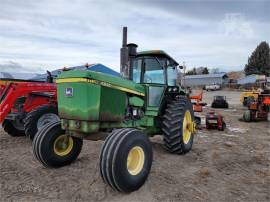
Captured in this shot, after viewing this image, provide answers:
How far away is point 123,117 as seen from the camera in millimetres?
4973

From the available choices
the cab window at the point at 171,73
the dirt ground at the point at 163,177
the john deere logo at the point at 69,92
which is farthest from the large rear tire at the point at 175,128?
the john deere logo at the point at 69,92

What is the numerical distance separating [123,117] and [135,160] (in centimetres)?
95

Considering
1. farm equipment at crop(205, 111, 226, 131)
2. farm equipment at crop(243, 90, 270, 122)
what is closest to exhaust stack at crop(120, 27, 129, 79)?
farm equipment at crop(205, 111, 226, 131)

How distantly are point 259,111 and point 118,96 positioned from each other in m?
9.52

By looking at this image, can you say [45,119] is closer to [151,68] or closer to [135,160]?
[151,68]

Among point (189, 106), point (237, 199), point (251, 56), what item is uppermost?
point (251, 56)

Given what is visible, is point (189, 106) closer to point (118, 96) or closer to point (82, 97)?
point (118, 96)

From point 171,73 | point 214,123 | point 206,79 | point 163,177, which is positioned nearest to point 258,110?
point 214,123

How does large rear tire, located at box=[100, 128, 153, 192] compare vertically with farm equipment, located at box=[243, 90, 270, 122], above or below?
below

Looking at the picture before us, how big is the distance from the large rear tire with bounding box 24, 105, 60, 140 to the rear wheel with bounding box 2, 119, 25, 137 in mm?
1372

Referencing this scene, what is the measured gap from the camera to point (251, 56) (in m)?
63.3

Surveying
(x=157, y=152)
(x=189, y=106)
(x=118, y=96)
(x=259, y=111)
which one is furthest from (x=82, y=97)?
(x=259, y=111)

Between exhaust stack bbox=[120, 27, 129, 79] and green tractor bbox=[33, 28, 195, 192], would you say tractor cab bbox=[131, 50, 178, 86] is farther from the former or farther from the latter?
exhaust stack bbox=[120, 27, 129, 79]

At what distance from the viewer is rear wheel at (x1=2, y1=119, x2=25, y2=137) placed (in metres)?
8.07
